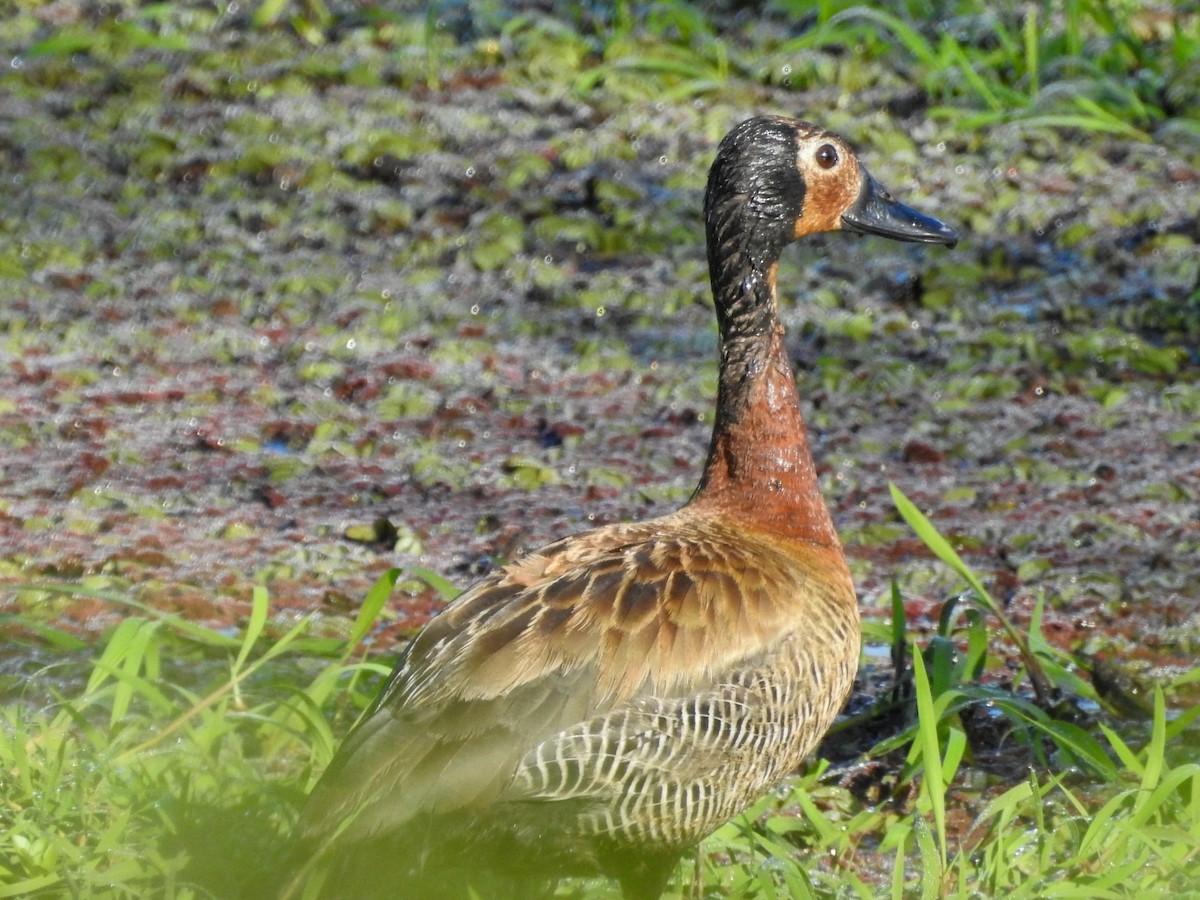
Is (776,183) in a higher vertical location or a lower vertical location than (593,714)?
higher

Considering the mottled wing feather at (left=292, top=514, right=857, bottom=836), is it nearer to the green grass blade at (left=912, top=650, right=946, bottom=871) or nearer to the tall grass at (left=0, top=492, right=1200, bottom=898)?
Result: the green grass blade at (left=912, top=650, right=946, bottom=871)

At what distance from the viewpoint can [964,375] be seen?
20.9 feet

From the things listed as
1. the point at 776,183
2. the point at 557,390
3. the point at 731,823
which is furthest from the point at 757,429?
the point at 557,390

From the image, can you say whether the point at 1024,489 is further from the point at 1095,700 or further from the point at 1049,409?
the point at 1095,700

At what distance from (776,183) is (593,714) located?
1487 millimetres

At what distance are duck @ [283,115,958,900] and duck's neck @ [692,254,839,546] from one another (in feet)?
0.15

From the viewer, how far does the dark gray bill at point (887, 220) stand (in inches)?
174

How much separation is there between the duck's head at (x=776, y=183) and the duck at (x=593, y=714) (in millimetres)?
710

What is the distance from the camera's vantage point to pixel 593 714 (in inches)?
130

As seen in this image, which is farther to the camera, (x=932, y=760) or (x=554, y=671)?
(x=932, y=760)

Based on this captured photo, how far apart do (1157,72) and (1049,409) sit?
7.80ft

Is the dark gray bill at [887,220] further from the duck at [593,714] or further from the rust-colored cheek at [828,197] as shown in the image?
the duck at [593,714]

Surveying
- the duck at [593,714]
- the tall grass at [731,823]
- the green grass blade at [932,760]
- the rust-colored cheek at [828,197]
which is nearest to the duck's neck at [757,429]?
the duck at [593,714]

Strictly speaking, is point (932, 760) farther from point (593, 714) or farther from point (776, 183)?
point (776, 183)
